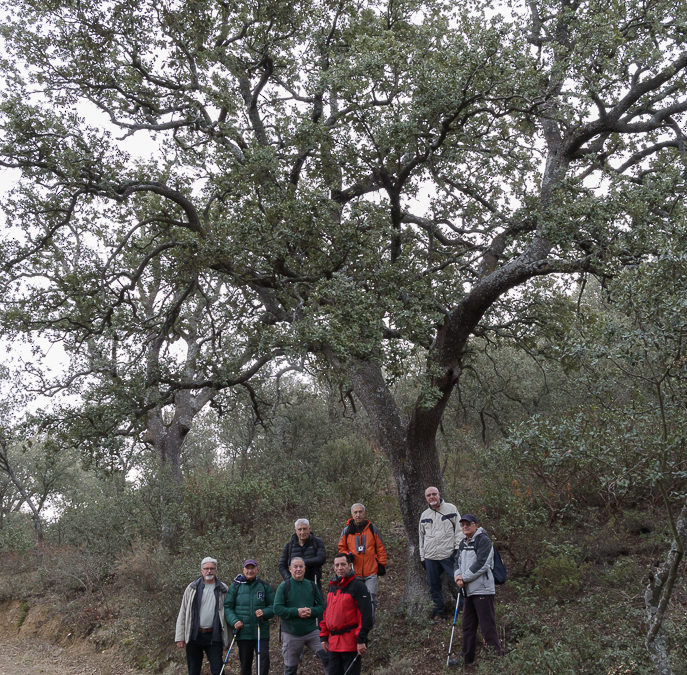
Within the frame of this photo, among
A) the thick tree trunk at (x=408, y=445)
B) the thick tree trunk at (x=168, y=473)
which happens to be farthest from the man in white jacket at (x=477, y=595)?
the thick tree trunk at (x=168, y=473)

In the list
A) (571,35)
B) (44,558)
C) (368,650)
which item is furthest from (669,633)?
(44,558)

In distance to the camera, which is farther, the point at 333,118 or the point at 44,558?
the point at 44,558

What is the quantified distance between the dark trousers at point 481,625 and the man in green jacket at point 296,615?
1.49m

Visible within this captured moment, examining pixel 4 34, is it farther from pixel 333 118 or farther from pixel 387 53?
pixel 387 53

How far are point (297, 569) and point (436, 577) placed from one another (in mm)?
2221

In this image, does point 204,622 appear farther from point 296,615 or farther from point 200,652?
point 296,615

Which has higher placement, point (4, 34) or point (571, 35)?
point (4, 34)

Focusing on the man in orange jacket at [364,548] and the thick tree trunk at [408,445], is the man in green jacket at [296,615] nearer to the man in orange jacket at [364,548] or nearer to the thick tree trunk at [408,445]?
the man in orange jacket at [364,548]

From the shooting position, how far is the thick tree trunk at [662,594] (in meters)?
4.05

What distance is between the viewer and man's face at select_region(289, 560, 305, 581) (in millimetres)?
6020

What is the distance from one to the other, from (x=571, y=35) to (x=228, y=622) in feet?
29.4

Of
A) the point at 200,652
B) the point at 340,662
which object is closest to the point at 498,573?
the point at 340,662

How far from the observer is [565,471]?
955cm

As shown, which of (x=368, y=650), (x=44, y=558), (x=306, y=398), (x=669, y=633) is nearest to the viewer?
(x=669, y=633)
